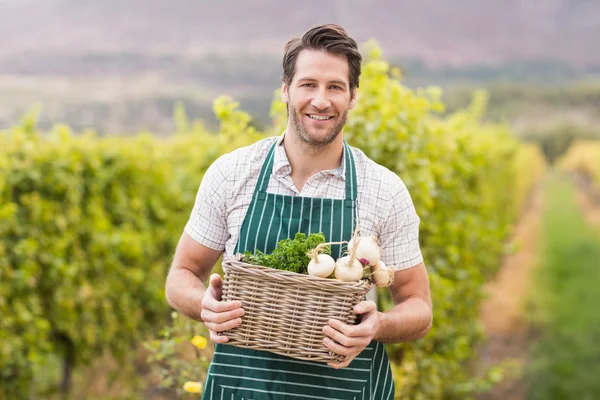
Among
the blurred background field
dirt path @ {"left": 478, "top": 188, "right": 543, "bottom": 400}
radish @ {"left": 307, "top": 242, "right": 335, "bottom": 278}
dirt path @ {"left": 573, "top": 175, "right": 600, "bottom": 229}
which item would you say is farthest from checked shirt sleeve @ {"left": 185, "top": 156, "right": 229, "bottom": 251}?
dirt path @ {"left": 573, "top": 175, "right": 600, "bottom": 229}

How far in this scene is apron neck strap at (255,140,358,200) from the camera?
2.10 m

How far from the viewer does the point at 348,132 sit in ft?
11.7

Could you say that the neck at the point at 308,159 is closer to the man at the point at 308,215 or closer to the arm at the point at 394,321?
the man at the point at 308,215

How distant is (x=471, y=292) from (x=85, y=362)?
2.89 metres

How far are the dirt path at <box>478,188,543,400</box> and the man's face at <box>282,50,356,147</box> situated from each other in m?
3.50

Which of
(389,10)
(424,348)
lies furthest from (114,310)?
(389,10)

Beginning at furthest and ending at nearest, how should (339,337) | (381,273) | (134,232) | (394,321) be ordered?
(134,232) → (394,321) → (381,273) → (339,337)

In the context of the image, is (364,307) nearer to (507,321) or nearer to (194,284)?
(194,284)

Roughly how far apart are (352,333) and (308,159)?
580mm

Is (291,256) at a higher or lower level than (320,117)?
lower

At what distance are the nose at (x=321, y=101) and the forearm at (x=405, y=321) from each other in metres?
0.59

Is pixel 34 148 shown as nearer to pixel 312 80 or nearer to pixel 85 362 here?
pixel 85 362

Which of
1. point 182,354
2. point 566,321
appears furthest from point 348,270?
point 566,321

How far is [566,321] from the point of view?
7.56m
